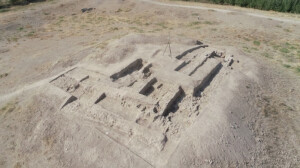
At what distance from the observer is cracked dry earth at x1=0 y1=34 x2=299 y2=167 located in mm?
7512

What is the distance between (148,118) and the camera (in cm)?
846

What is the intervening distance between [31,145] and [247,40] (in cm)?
1776

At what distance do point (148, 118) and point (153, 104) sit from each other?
0.66 metres

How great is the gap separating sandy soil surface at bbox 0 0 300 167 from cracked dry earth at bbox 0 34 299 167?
43 millimetres

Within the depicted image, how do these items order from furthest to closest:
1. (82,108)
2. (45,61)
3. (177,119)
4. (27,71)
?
(45,61)
(27,71)
(82,108)
(177,119)

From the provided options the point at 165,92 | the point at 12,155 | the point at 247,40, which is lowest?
the point at 12,155

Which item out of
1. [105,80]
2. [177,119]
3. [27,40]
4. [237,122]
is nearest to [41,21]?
[27,40]

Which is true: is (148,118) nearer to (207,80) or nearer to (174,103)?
(174,103)

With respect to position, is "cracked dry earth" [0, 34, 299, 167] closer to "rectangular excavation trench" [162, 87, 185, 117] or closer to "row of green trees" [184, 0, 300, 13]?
"rectangular excavation trench" [162, 87, 185, 117]

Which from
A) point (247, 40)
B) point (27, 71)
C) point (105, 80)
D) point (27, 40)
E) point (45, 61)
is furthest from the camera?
point (27, 40)

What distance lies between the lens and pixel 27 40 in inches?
803

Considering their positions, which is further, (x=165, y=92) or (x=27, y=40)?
(x=27, y=40)

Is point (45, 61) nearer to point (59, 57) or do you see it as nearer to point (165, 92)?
point (59, 57)

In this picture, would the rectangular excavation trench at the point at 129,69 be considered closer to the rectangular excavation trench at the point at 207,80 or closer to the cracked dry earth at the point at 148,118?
the cracked dry earth at the point at 148,118
